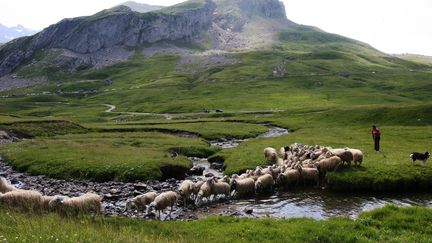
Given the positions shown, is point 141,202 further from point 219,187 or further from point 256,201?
point 256,201

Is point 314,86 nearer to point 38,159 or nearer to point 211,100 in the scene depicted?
point 211,100

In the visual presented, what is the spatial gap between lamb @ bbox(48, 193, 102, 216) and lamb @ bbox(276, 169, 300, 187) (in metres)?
14.2

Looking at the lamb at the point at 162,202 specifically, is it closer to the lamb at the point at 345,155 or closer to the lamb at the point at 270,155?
the lamb at the point at 345,155

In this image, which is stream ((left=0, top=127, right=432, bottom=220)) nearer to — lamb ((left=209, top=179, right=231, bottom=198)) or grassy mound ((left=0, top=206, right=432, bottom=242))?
lamb ((left=209, top=179, right=231, bottom=198))

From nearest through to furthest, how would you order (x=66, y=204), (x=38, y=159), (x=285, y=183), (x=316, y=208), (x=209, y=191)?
(x=66, y=204) < (x=316, y=208) < (x=209, y=191) < (x=285, y=183) < (x=38, y=159)

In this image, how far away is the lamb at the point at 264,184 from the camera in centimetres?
2892

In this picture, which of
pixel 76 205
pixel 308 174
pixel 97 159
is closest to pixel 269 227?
pixel 76 205

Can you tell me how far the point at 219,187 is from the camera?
27.4 m

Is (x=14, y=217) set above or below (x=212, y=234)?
above

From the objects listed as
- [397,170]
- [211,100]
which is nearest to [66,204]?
[397,170]

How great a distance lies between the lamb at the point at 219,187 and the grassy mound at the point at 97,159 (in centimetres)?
873

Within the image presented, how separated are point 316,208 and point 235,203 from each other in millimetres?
5469

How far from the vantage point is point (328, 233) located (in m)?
18.3

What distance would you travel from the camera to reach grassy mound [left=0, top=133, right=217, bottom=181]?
34.7 metres
